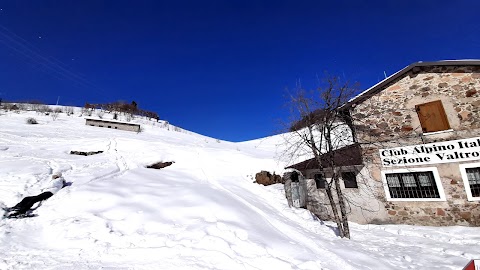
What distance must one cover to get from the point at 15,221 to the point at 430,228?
16236 mm

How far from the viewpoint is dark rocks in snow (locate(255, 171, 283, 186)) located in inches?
648

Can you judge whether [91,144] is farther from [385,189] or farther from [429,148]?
[429,148]

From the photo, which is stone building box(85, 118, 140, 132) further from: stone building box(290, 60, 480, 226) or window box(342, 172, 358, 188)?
window box(342, 172, 358, 188)

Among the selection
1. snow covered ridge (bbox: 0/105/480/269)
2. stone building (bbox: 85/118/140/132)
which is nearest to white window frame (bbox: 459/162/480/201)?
snow covered ridge (bbox: 0/105/480/269)

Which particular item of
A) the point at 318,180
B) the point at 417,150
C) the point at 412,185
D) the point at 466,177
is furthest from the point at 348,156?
the point at 466,177

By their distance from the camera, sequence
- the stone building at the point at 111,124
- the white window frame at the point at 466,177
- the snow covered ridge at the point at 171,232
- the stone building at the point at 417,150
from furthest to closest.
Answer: the stone building at the point at 111,124 < the stone building at the point at 417,150 < the white window frame at the point at 466,177 < the snow covered ridge at the point at 171,232

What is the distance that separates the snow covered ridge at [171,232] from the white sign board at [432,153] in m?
3.11

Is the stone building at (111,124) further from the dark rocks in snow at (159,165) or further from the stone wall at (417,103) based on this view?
the stone wall at (417,103)

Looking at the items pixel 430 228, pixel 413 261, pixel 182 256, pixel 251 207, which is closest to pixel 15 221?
pixel 182 256

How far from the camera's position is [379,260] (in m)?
7.56

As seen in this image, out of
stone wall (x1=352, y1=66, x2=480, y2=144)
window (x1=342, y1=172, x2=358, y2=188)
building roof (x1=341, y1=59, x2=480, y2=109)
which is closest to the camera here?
stone wall (x1=352, y1=66, x2=480, y2=144)

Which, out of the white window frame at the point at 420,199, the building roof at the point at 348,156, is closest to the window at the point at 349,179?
the building roof at the point at 348,156

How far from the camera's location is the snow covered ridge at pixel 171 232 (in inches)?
235

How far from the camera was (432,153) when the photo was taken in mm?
11750
